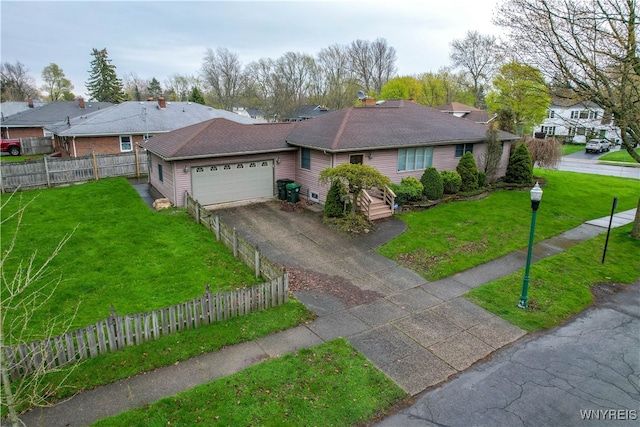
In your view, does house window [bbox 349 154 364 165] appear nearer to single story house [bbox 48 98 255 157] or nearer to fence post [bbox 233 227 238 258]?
fence post [bbox 233 227 238 258]

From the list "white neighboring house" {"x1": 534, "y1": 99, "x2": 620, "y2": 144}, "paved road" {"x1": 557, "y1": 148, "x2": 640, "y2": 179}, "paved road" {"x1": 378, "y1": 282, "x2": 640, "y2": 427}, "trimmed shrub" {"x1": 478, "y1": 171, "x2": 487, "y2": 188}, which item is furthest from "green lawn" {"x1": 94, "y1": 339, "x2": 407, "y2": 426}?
"paved road" {"x1": 557, "y1": 148, "x2": 640, "y2": 179}

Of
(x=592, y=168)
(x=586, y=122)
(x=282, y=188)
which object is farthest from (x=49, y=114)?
(x=592, y=168)

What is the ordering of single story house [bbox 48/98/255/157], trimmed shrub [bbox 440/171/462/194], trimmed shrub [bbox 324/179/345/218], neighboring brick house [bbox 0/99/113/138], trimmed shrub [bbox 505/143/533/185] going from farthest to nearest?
neighboring brick house [bbox 0/99/113/138] < single story house [bbox 48/98/255/157] < trimmed shrub [bbox 505/143/533/185] < trimmed shrub [bbox 440/171/462/194] < trimmed shrub [bbox 324/179/345/218]

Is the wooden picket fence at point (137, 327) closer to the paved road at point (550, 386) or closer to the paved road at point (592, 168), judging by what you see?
the paved road at point (550, 386)

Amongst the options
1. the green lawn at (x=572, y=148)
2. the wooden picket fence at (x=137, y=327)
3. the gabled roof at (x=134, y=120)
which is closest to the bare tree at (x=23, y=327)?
the wooden picket fence at (x=137, y=327)

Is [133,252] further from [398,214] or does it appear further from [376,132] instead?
[376,132]

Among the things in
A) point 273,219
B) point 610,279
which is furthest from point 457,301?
point 273,219
